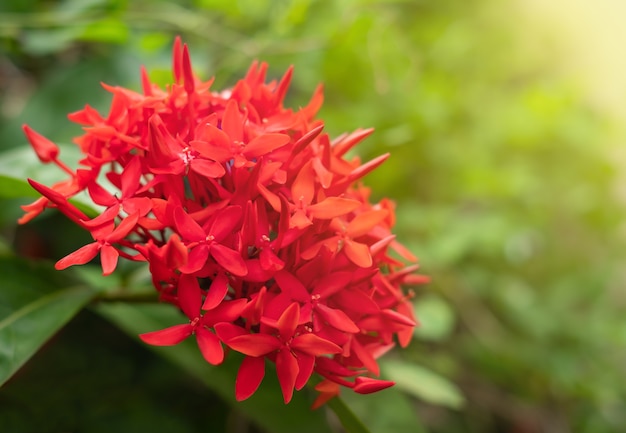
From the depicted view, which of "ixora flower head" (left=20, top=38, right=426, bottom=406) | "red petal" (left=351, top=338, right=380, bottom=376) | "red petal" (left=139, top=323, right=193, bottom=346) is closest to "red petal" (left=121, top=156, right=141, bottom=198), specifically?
"ixora flower head" (left=20, top=38, right=426, bottom=406)

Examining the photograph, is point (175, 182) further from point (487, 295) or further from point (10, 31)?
point (487, 295)

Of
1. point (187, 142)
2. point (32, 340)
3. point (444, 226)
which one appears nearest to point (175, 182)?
point (187, 142)

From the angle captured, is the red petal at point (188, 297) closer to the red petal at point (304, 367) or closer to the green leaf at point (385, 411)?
the red petal at point (304, 367)

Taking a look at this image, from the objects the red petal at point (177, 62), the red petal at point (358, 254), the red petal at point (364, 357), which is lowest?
the red petal at point (364, 357)

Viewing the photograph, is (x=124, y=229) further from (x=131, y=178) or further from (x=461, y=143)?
(x=461, y=143)

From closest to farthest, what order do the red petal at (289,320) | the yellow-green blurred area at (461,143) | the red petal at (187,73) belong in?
the red petal at (289,320), the red petal at (187,73), the yellow-green blurred area at (461,143)

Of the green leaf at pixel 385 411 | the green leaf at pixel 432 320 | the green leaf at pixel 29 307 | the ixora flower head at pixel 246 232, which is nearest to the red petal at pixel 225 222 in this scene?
the ixora flower head at pixel 246 232

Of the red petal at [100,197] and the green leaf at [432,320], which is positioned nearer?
the red petal at [100,197]
